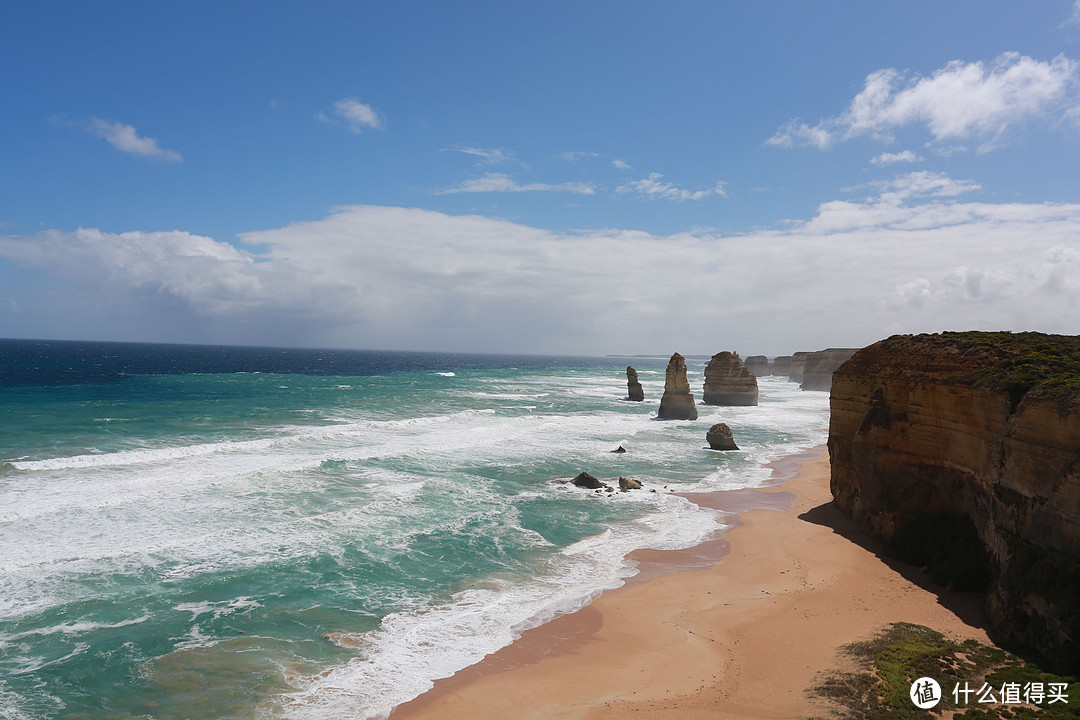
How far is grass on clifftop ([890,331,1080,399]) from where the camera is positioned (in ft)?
38.1

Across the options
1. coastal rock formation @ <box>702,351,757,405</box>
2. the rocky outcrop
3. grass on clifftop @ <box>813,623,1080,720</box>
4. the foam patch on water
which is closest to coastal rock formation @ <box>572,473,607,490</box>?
the foam patch on water

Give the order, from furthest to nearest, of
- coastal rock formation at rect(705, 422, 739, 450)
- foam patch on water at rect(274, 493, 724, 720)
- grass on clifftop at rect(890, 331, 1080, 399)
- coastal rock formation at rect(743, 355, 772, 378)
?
coastal rock formation at rect(743, 355, 772, 378)
coastal rock formation at rect(705, 422, 739, 450)
grass on clifftop at rect(890, 331, 1080, 399)
foam patch on water at rect(274, 493, 724, 720)

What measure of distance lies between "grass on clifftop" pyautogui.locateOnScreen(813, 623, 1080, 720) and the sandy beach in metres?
0.49

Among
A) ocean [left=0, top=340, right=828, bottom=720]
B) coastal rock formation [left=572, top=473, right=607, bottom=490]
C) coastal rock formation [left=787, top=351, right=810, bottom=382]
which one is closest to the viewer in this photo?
ocean [left=0, top=340, right=828, bottom=720]

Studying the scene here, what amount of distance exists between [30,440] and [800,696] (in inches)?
1512

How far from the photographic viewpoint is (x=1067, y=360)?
12734 mm

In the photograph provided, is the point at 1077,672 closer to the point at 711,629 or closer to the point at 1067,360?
the point at 711,629

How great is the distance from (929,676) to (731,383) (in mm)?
52939

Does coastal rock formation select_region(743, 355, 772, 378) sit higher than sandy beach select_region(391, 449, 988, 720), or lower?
higher

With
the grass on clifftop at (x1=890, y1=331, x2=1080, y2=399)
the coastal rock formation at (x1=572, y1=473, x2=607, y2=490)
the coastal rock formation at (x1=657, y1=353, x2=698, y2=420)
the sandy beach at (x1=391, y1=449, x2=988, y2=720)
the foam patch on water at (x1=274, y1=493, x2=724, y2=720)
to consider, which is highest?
the grass on clifftop at (x1=890, y1=331, x2=1080, y2=399)

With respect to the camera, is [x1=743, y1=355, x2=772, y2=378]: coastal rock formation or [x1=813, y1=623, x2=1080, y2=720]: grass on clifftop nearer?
[x1=813, y1=623, x2=1080, y2=720]: grass on clifftop

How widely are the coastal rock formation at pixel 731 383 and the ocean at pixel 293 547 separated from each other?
2078 centimetres

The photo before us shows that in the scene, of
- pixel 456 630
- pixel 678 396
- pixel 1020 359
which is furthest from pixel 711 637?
pixel 678 396

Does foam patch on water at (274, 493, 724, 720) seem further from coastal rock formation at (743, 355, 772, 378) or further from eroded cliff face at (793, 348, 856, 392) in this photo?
coastal rock formation at (743, 355, 772, 378)
